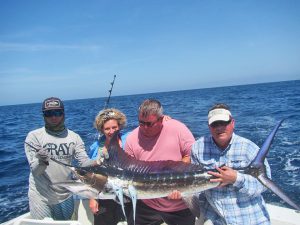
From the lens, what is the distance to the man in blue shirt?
2.24 metres

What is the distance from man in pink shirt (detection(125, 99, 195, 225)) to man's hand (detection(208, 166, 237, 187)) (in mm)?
524

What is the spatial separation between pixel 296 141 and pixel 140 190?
8.27m

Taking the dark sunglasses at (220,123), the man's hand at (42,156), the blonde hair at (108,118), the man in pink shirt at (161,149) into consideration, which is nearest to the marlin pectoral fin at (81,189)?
the man's hand at (42,156)

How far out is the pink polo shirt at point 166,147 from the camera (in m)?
2.78

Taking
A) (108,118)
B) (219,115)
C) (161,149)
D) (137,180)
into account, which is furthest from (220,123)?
(108,118)

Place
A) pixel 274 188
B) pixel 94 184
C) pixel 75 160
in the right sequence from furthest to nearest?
1. pixel 75 160
2. pixel 94 184
3. pixel 274 188

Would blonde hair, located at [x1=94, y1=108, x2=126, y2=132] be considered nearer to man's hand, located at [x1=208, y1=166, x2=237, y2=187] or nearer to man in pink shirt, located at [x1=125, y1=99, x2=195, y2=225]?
man in pink shirt, located at [x1=125, y1=99, x2=195, y2=225]

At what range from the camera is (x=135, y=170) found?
265 centimetres

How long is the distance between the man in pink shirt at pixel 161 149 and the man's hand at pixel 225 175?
0.52m

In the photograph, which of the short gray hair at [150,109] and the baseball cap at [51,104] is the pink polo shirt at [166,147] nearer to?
the short gray hair at [150,109]

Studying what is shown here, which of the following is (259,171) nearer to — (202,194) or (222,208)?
(222,208)

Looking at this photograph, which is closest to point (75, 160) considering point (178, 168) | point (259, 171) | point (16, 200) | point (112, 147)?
point (112, 147)

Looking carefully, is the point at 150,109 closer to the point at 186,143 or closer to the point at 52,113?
the point at 186,143

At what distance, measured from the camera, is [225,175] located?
2.21 m
